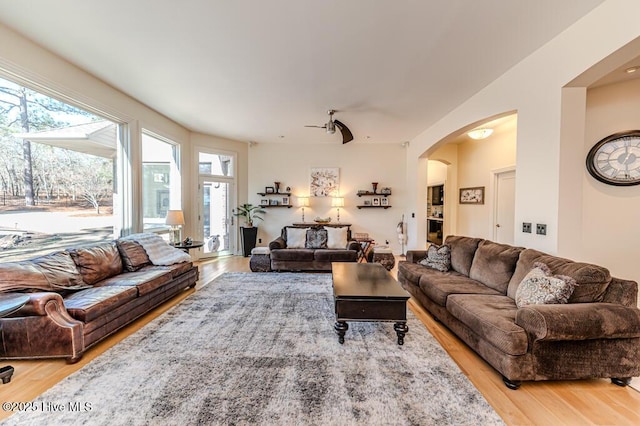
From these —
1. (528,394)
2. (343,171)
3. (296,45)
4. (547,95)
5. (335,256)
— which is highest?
(296,45)

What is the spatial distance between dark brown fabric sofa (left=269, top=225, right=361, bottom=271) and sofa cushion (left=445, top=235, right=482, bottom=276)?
1.92m

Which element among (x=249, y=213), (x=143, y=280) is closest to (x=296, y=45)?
(x=143, y=280)

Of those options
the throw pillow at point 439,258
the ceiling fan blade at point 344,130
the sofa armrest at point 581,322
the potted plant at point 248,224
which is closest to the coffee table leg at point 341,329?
the sofa armrest at point 581,322

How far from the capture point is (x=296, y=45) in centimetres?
270

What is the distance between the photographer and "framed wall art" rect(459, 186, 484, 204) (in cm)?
605

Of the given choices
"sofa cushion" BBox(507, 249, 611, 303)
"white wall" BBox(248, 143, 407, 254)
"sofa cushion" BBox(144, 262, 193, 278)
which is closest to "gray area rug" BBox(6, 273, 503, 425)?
"sofa cushion" BBox(144, 262, 193, 278)

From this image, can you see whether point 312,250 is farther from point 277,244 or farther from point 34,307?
point 34,307

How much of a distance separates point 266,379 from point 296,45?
9.80 feet

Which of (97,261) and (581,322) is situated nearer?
(581,322)

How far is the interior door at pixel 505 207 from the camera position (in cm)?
534

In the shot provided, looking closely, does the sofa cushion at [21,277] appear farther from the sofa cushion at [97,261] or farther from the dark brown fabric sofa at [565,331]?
the dark brown fabric sofa at [565,331]

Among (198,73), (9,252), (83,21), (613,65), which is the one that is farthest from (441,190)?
(9,252)

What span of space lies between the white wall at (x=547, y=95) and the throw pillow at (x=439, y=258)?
84 cm

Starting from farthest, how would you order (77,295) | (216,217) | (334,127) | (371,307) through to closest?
(216,217)
(334,127)
(77,295)
(371,307)
